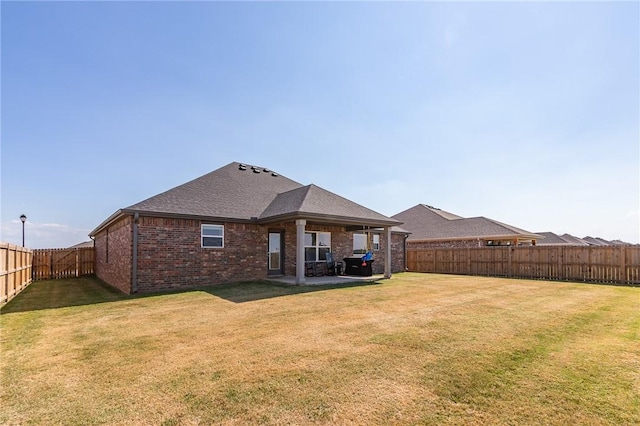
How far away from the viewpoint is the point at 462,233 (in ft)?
75.9

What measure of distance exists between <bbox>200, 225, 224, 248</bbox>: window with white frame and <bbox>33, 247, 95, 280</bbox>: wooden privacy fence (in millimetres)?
12096

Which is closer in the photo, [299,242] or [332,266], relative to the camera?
[299,242]

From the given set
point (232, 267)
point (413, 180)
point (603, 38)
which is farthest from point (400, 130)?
point (232, 267)

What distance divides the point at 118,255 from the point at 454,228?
22.0m

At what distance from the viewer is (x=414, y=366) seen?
398cm

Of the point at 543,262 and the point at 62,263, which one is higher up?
the point at 543,262

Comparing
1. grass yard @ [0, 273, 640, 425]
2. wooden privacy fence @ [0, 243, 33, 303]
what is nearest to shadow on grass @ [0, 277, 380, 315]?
wooden privacy fence @ [0, 243, 33, 303]

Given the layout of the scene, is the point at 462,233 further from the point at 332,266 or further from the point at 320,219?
the point at 320,219

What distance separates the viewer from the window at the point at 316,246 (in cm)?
1504

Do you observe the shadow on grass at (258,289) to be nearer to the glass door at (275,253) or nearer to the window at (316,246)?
the glass door at (275,253)

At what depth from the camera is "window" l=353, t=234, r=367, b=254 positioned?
17.4 metres

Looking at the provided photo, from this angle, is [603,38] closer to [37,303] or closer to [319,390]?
[319,390]

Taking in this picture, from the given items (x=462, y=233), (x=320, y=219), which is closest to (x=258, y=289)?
(x=320, y=219)

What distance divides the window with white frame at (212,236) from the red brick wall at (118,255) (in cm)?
243
